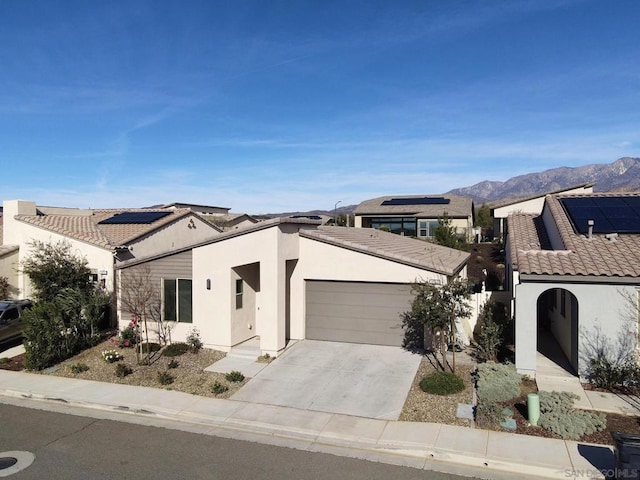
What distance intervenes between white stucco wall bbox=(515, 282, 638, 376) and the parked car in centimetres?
1630

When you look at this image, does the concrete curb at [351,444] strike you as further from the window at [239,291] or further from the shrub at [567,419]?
the window at [239,291]

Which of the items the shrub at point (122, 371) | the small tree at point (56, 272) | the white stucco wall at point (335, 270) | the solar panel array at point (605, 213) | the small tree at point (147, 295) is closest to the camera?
the shrub at point (122, 371)

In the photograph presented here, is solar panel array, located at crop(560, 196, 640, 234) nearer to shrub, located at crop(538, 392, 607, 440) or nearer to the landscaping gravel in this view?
shrub, located at crop(538, 392, 607, 440)

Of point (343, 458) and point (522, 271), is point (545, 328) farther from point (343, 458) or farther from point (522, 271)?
point (343, 458)

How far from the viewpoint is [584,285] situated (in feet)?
39.3

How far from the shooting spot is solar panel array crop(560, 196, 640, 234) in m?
14.4

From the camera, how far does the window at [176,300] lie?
53.9 feet

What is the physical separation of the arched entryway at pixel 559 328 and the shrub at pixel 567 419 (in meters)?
2.77

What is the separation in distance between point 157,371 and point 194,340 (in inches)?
80.6

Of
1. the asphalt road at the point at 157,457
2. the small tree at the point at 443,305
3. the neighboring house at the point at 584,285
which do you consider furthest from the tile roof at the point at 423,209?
the asphalt road at the point at 157,457

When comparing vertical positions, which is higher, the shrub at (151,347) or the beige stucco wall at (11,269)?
the beige stucco wall at (11,269)

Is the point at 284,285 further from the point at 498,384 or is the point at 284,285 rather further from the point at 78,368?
the point at 498,384

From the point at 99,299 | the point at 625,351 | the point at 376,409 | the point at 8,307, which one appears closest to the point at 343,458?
the point at 376,409

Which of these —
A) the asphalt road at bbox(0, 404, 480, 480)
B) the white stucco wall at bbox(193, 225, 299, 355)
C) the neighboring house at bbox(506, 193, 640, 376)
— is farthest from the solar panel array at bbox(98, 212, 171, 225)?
the neighboring house at bbox(506, 193, 640, 376)
